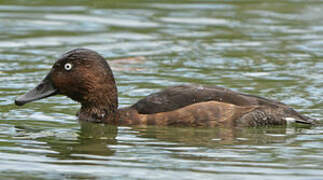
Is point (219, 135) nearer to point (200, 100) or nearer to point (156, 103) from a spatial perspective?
point (200, 100)

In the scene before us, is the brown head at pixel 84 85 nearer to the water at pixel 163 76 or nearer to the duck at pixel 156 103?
the duck at pixel 156 103

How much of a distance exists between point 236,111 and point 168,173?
2.53 metres

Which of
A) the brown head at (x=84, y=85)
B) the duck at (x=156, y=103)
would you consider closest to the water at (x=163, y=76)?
the duck at (x=156, y=103)

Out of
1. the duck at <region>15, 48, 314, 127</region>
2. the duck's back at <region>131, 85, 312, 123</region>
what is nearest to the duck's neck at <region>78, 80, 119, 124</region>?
the duck at <region>15, 48, 314, 127</region>

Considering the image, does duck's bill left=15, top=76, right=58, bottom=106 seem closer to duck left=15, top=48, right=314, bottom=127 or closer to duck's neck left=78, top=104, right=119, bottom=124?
duck left=15, top=48, right=314, bottom=127

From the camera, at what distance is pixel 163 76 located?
13203mm

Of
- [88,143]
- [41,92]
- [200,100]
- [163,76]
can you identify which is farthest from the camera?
[163,76]

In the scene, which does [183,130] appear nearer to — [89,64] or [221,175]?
[89,64]

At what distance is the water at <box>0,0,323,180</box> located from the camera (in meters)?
8.19

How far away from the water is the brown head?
296 mm

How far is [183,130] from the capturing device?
10008 millimetres

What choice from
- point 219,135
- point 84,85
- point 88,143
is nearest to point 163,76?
point 84,85

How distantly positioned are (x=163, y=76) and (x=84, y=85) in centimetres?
290

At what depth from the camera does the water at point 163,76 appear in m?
8.19
